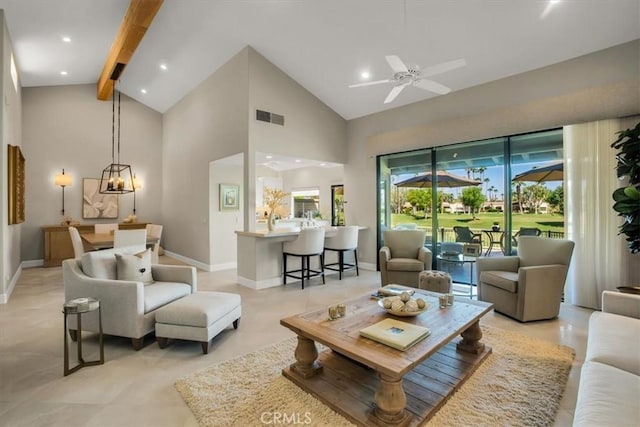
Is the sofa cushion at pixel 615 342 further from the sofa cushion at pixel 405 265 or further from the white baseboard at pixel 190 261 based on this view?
the white baseboard at pixel 190 261

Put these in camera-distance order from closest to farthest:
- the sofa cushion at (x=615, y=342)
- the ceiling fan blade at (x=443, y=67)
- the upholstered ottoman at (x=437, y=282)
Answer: the sofa cushion at (x=615, y=342)
the ceiling fan blade at (x=443, y=67)
the upholstered ottoman at (x=437, y=282)

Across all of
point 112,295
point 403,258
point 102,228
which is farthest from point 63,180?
point 403,258

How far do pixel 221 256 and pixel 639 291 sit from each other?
255 inches

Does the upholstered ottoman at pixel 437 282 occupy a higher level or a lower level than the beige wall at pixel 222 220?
lower

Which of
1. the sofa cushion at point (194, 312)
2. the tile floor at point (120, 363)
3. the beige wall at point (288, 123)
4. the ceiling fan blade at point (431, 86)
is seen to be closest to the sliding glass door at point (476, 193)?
the beige wall at point (288, 123)

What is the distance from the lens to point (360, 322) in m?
2.32

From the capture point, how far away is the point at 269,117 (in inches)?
215

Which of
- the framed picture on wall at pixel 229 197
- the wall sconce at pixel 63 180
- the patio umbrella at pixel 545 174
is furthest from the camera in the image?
the wall sconce at pixel 63 180

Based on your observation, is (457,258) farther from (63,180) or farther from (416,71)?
(63,180)

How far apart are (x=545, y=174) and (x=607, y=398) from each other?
391cm

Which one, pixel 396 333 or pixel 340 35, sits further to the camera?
pixel 340 35

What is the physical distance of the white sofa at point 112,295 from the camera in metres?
2.84

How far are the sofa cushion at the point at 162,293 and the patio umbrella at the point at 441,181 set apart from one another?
436 centimetres

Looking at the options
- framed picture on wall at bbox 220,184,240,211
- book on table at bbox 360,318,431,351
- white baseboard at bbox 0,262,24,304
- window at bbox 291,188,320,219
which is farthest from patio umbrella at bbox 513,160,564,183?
white baseboard at bbox 0,262,24,304
